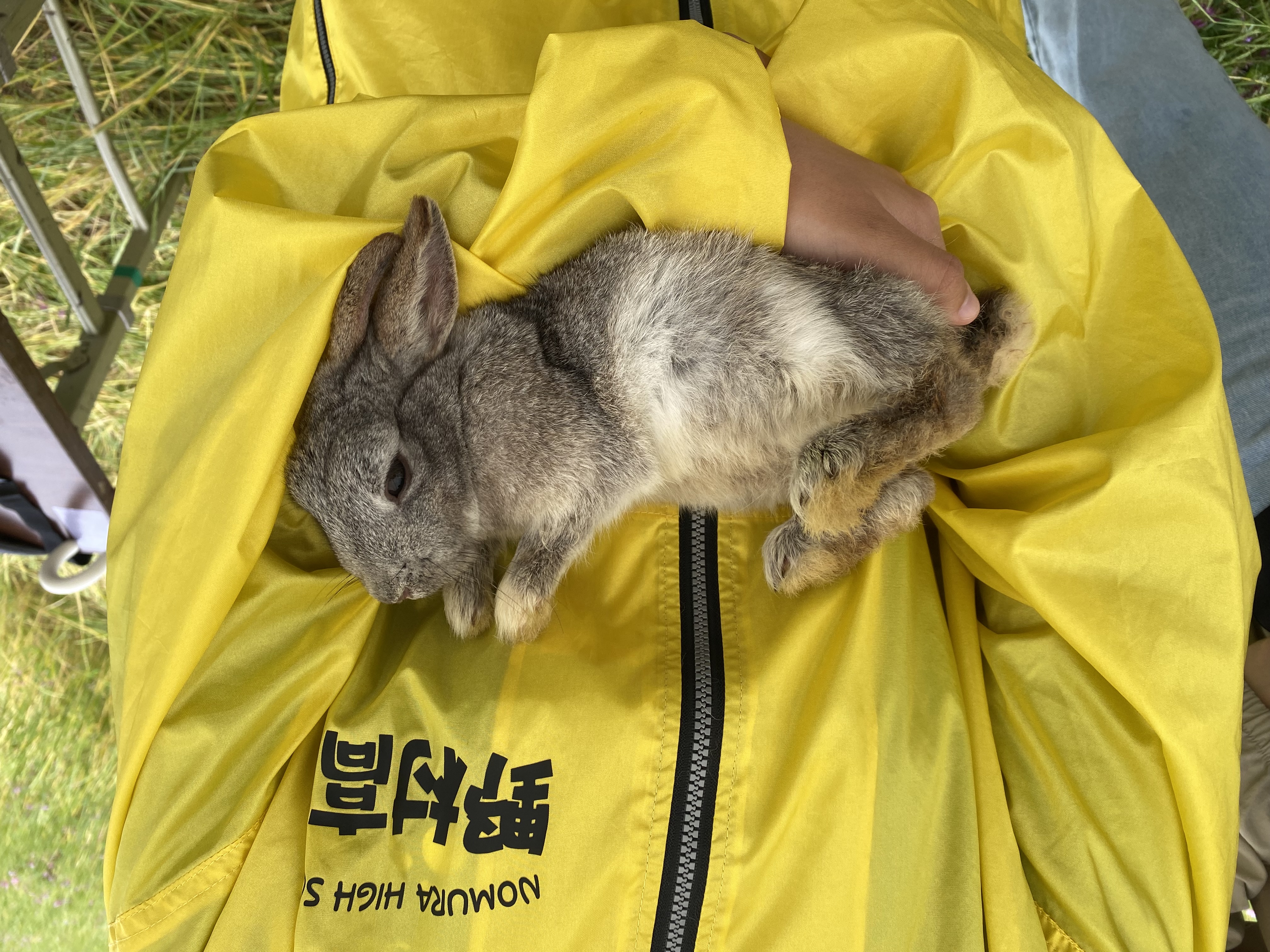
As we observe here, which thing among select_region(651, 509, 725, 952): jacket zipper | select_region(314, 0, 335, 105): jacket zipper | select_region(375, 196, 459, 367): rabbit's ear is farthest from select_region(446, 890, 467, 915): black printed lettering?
select_region(314, 0, 335, 105): jacket zipper

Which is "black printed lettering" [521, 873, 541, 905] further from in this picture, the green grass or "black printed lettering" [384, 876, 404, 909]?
the green grass

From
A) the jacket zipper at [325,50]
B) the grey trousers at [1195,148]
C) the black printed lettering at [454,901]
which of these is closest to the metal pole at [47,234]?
the jacket zipper at [325,50]

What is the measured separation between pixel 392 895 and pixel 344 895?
0.08 metres

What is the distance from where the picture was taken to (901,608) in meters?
1.64

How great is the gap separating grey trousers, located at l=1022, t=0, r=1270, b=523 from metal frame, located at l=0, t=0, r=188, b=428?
2579mm

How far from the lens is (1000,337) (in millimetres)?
1656

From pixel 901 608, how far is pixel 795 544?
23cm

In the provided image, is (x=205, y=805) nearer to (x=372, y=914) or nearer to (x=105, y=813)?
(x=372, y=914)

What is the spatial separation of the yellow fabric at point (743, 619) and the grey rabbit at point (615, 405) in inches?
3.1

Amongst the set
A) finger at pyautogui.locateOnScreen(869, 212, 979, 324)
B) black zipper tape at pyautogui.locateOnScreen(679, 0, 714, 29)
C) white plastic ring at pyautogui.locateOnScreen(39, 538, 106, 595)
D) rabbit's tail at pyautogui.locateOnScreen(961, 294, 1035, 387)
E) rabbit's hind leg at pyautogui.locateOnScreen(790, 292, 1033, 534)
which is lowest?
white plastic ring at pyautogui.locateOnScreen(39, 538, 106, 595)

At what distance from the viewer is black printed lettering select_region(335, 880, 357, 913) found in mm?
1472

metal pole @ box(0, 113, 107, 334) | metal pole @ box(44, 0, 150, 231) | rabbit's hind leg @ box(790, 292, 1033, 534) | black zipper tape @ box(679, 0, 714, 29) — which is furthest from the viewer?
metal pole @ box(44, 0, 150, 231)

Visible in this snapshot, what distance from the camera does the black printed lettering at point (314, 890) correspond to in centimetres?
148

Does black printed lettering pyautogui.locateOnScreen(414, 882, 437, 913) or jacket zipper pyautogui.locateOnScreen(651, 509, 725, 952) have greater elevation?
jacket zipper pyautogui.locateOnScreen(651, 509, 725, 952)
